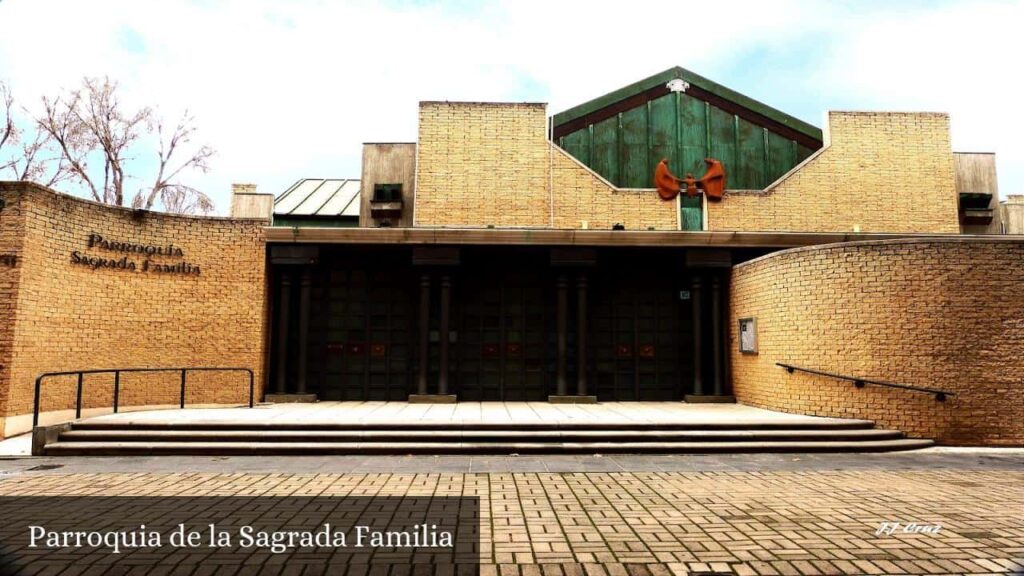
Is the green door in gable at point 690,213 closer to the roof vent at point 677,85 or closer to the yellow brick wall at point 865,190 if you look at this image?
the yellow brick wall at point 865,190

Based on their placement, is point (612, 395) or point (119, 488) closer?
point (119, 488)

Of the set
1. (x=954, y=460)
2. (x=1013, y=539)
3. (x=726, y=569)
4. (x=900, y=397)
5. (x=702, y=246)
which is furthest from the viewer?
(x=702, y=246)

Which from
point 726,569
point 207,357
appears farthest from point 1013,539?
point 207,357

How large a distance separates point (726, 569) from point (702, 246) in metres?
9.97

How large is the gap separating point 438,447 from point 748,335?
748 centimetres

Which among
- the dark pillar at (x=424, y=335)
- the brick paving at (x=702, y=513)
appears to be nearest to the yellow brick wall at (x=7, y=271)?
the brick paving at (x=702, y=513)

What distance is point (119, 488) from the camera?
625 cm

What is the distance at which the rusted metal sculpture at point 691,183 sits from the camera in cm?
1518

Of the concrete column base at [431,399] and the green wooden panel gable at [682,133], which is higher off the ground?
the green wooden panel gable at [682,133]

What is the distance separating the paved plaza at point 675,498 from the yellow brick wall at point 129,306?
2.97 meters

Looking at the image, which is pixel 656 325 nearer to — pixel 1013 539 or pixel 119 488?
pixel 1013 539

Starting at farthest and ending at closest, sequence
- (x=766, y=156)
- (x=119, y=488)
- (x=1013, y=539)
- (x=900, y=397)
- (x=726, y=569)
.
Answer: (x=766, y=156)
(x=900, y=397)
(x=119, y=488)
(x=1013, y=539)
(x=726, y=569)

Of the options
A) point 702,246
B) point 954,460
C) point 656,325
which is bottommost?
point 954,460

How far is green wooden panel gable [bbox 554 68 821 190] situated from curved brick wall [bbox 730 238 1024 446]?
19.3 feet
